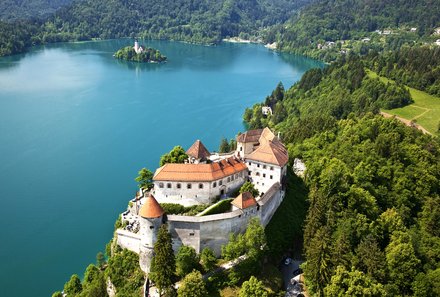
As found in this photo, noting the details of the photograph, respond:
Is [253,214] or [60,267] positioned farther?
[60,267]

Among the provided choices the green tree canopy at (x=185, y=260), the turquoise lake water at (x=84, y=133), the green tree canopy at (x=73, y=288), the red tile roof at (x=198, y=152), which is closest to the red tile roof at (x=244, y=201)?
the green tree canopy at (x=185, y=260)

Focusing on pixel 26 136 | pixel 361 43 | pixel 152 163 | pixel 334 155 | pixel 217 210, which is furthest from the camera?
pixel 361 43

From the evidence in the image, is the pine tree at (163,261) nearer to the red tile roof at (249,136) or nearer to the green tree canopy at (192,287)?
the green tree canopy at (192,287)

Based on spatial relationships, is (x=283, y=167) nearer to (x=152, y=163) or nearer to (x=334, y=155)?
(x=334, y=155)

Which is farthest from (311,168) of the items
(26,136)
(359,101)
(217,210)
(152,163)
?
(26,136)

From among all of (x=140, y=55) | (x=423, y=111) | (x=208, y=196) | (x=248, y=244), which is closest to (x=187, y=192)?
(x=208, y=196)

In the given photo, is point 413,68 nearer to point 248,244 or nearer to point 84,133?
point 84,133
